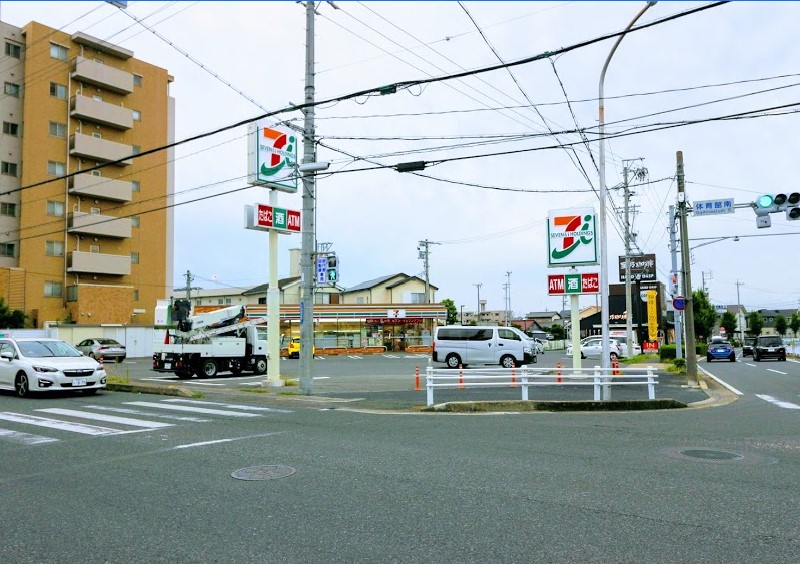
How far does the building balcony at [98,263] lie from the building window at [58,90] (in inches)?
462

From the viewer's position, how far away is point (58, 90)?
4459cm

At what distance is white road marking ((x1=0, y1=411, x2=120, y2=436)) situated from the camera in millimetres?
9938

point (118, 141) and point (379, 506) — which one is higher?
point (118, 141)

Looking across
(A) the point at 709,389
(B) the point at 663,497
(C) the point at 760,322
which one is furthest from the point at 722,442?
(C) the point at 760,322

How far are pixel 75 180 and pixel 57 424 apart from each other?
39.9m

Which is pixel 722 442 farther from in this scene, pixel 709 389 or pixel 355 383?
pixel 355 383

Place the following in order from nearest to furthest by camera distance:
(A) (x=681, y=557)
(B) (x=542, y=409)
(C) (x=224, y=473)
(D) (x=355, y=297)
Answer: (A) (x=681, y=557) < (C) (x=224, y=473) < (B) (x=542, y=409) < (D) (x=355, y=297)

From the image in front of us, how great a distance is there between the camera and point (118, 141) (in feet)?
157

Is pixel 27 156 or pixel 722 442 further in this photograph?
pixel 27 156

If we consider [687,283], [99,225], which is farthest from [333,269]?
[99,225]

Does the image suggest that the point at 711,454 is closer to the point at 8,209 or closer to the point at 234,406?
the point at 234,406

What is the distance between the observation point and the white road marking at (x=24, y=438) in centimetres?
901

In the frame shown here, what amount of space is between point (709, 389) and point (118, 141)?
150 ft

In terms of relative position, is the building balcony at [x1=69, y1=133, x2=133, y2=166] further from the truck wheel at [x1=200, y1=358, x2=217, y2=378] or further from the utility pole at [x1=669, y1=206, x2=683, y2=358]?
the utility pole at [x1=669, y1=206, x2=683, y2=358]
